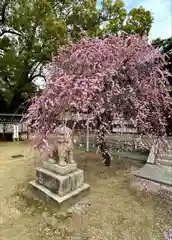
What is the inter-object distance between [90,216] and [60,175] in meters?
0.78

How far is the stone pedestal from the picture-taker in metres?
3.09

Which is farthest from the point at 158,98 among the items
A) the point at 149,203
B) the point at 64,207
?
the point at 64,207

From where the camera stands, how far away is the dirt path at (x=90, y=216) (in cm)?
246

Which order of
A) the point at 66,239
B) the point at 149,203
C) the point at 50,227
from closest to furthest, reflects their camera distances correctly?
the point at 66,239
the point at 50,227
the point at 149,203

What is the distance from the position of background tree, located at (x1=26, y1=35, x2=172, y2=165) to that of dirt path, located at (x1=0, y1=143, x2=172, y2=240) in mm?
988

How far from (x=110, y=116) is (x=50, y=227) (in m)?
2.18

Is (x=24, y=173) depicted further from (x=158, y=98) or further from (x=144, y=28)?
(x=144, y=28)

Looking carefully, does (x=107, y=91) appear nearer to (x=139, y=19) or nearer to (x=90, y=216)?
(x=90, y=216)

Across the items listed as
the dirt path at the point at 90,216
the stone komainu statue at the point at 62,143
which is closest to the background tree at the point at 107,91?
the stone komainu statue at the point at 62,143

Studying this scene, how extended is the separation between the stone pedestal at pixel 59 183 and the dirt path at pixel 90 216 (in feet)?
0.55

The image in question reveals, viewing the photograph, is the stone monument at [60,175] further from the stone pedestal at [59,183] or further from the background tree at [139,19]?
the background tree at [139,19]

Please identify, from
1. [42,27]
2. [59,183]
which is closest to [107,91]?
[59,183]

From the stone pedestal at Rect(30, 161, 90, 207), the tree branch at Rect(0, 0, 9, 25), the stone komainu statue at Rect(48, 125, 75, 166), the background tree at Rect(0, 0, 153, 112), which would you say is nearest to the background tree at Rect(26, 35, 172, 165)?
the stone komainu statue at Rect(48, 125, 75, 166)

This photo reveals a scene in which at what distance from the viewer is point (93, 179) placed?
14.0 ft
